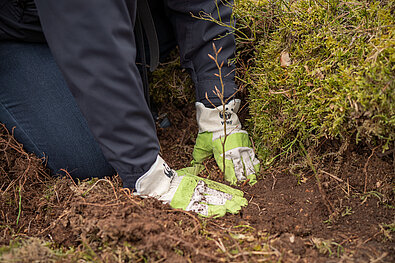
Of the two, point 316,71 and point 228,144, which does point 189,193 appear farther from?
point 316,71

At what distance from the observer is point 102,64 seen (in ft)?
3.93

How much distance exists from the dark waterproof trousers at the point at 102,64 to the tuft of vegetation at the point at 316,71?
0.97 feet

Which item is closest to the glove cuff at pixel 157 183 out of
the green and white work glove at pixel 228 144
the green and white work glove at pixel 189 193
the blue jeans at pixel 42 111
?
the green and white work glove at pixel 189 193

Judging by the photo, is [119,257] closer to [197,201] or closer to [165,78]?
[197,201]

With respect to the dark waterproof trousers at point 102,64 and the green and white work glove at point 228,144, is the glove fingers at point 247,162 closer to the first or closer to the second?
the green and white work glove at point 228,144

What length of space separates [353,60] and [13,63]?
171 centimetres

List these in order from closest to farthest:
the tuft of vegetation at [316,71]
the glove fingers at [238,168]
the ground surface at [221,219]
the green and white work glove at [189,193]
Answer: the ground surface at [221,219] < the tuft of vegetation at [316,71] < the green and white work glove at [189,193] < the glove fingers at [238,168]

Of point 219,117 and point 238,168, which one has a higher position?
point 219,117

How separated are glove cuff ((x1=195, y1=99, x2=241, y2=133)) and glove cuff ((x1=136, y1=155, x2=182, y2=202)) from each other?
0.41 meters

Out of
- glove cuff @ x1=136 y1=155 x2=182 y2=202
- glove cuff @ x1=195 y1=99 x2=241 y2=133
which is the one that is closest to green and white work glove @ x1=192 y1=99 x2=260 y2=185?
glove cuff @ x1=195 y1=99 x2=241 y2=133

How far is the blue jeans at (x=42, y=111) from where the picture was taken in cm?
170

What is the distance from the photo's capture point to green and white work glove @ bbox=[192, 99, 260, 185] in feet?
5.44

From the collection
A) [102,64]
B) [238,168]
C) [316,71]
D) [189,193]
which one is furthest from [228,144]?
[102,64]

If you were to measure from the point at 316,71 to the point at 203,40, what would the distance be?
63cm
